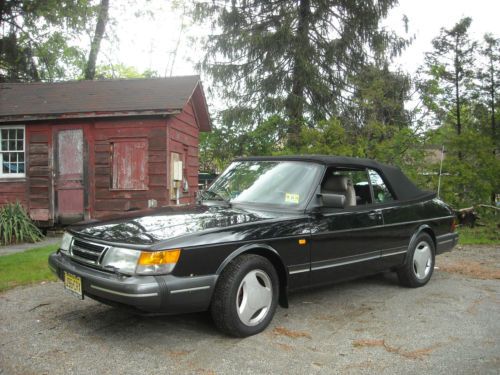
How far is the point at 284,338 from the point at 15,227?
8.73 m

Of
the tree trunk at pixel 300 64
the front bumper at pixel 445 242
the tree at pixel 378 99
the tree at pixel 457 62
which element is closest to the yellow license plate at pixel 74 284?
the front bumper at pixel 445 242

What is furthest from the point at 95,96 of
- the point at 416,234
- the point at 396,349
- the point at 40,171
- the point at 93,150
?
the point at 396,349

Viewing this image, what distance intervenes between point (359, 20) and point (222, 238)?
15622 mm

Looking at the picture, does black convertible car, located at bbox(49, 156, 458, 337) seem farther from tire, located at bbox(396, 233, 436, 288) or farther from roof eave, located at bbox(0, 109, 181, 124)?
roof eave, located at bbox(0, 109, 181, 124)

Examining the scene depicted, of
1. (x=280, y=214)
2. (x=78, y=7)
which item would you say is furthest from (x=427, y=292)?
(x=78, y=7)

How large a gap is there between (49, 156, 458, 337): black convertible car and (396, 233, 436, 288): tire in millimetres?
14

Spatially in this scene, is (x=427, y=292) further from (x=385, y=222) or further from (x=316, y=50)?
(x=316, y=50)

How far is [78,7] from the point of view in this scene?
1114cm

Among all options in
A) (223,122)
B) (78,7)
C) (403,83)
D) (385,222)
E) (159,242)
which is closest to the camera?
(159,242)

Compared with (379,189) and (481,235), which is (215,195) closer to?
(379,189)

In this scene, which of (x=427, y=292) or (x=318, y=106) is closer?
(x=427, y=292)

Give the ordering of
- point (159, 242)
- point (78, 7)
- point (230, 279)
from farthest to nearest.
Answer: point (78, 7) → point (230, 279) → point (159, 242)

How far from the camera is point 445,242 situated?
5.96m

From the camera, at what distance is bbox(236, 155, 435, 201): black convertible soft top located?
475 centimetres
